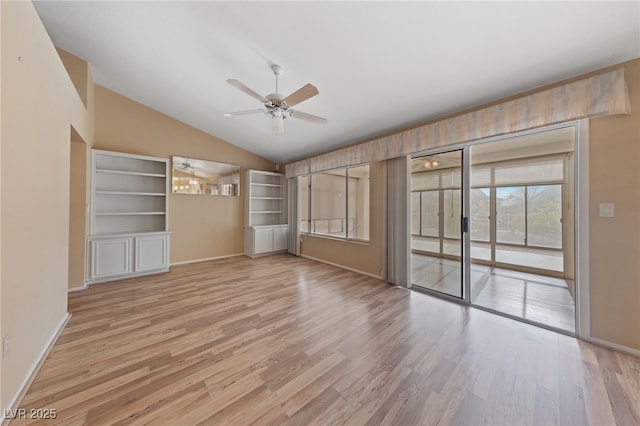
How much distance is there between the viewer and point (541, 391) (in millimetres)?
1656

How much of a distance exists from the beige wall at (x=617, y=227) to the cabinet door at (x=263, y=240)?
18.3 feet

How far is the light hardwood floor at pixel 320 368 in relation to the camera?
4.84 feet

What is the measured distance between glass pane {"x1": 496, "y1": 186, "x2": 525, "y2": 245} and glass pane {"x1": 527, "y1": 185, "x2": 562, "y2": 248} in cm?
12

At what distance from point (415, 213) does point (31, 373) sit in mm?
4541

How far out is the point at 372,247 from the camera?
4410 mm

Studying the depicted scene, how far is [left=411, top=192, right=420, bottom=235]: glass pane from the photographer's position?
3.89 m

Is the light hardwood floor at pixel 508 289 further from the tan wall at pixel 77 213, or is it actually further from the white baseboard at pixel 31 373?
the tan wall at pixel 77 213

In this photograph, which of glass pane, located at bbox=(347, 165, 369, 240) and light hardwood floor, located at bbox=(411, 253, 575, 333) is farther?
glass pane, located at bbox=(347, 165, 369, 240)

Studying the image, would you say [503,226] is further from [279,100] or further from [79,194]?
[79,194]

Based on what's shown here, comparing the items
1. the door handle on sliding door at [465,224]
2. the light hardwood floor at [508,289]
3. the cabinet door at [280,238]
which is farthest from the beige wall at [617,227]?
the cabinet door at [280,238]

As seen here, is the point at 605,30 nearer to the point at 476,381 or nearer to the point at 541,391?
the point at 541,391

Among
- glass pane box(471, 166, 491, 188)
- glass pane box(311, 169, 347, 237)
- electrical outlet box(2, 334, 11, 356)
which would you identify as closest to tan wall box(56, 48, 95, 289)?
electrical outlet box(2, 334, 11, 356)

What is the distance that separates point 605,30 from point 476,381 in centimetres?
295

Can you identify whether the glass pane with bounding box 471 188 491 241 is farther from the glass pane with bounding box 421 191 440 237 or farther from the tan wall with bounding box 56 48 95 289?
the tan wall with bounding box 56 48 95 289
